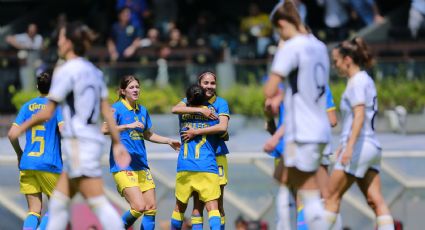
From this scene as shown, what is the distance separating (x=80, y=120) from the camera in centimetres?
919

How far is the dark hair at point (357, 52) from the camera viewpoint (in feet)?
32.3

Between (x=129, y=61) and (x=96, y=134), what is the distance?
39.3ft

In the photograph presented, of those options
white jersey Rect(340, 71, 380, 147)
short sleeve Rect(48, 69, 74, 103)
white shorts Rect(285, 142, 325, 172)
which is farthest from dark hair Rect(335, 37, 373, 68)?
short sleeve Rect(48, 69, 74, 103)

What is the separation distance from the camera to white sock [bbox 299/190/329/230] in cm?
927

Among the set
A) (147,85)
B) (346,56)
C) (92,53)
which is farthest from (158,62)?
(346,56)

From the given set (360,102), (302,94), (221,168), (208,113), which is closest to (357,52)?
(360,102)

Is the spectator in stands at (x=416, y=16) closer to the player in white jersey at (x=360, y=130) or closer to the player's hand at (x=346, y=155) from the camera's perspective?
the player in white jersey at (x=360, y=130)

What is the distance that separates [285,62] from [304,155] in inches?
30.7

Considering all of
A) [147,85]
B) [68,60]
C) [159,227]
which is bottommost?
[159,227]

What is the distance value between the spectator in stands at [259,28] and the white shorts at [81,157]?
1240 cm

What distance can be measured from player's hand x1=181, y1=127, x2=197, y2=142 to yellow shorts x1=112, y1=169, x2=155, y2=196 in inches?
A: 24.7

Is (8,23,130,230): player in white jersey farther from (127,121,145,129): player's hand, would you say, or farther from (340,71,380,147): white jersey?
(127,121,145,129): player's hand

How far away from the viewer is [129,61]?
832 inches

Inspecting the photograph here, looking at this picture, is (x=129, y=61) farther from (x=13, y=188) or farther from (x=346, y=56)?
(x=346, y=56)
